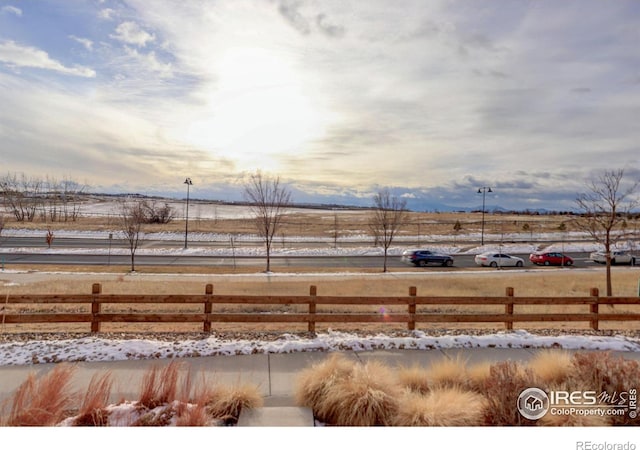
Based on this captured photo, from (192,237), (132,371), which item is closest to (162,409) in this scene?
(132,371)

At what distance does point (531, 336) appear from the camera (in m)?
8.34

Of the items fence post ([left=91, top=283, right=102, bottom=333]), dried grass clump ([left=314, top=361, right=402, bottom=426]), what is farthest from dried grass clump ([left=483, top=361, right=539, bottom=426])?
fence post ([left=91, top=283, right=102, bottom=333])

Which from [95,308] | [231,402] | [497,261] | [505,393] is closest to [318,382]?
[231,402]

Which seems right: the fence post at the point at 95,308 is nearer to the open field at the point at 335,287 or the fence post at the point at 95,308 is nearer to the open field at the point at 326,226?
the open field at the point at 335,287

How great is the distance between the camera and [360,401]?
436 cm

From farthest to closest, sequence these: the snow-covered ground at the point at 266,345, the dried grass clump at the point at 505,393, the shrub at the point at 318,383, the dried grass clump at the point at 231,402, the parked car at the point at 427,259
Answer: the parked car at the point at 427,259, the snow-covered ground at the point at 266,345, the shrub at the point at 318,383, the dried grass clump at the point at 231,402, the dried grass clump at the point at 505,393

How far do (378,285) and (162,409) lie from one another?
16.9 metres

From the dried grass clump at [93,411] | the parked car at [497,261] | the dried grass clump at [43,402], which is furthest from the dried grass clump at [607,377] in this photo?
the parked car at [497,261]

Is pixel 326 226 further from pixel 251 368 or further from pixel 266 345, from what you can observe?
pixel 251 368

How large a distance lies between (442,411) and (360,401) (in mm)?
851

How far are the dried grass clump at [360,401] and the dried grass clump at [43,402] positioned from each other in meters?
2.79

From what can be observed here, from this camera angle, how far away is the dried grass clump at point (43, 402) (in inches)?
160

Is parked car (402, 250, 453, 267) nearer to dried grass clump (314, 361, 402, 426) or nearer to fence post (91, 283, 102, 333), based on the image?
fence post (91, 283, 102, 333)

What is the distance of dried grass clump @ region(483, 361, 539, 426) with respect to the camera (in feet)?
14.1
